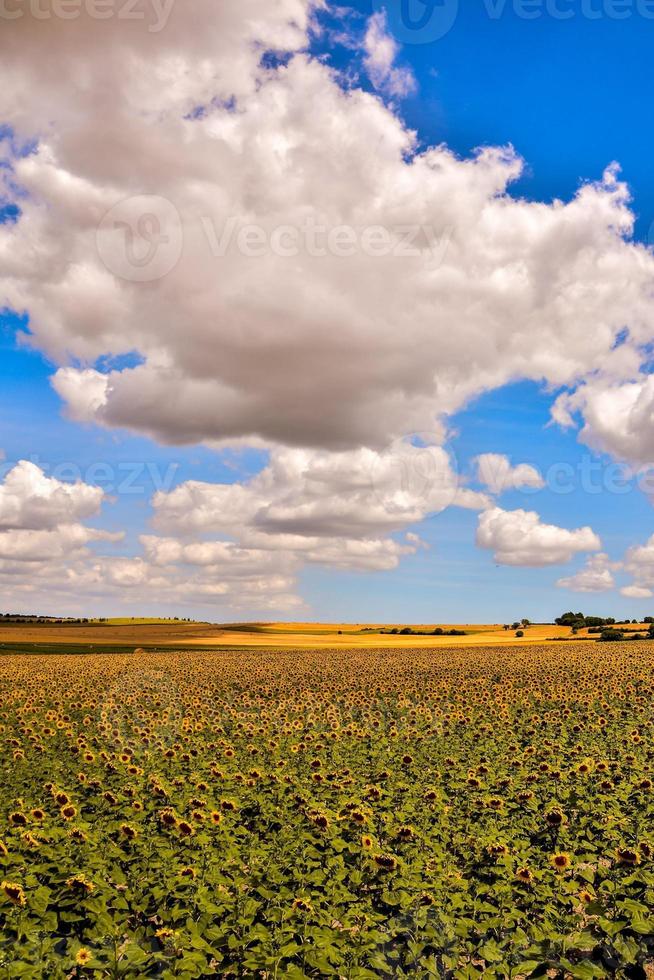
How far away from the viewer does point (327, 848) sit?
9914 mm

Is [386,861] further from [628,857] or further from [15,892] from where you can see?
[15,892]

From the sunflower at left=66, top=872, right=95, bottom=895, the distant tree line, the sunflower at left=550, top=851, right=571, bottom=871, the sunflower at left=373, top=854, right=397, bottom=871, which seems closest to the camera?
the sunflower at left=66, top=872, right=95, bottom=895

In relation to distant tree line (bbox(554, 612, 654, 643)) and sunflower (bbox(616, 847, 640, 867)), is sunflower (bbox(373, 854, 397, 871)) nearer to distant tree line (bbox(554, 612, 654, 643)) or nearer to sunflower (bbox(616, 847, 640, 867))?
sunflower (bbox(616, 847, 640, 867))

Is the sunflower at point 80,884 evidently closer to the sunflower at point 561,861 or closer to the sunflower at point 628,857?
the sunflower at point 561,861

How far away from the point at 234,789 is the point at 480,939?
17.6 feet

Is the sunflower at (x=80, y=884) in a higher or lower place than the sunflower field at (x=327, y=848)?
higher

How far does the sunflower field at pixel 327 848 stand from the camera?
23.2ft

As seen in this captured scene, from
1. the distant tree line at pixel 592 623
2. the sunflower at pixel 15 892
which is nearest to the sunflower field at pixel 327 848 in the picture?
the sunflower at pixel 15 892

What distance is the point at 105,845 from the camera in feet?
29.5

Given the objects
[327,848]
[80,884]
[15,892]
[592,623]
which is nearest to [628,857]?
[327,848]

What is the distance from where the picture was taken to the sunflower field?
707cm

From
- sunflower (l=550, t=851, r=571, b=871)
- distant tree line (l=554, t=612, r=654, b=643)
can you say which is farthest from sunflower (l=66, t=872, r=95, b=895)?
distant tree line (l=554, t=612, r=654, b=643)

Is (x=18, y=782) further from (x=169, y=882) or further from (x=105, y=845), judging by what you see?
(x=169, y=882)

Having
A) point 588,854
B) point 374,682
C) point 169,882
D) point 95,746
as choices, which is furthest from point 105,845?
point 374,682
